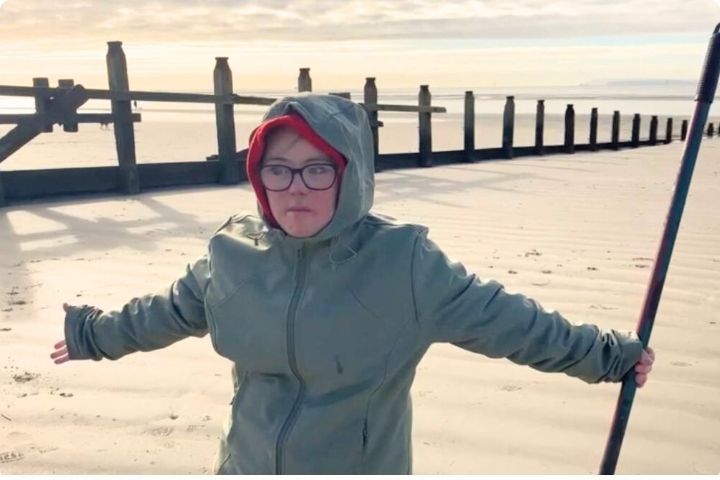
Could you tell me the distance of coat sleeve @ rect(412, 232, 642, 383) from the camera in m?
1.92

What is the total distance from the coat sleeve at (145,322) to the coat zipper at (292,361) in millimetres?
308

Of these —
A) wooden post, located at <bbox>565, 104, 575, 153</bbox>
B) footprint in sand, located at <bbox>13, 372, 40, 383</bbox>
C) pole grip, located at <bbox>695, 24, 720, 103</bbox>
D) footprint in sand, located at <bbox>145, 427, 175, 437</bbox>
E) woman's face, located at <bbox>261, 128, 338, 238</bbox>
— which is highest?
pole grip, located at <bbox>695, 24, 720, 103</bbox>

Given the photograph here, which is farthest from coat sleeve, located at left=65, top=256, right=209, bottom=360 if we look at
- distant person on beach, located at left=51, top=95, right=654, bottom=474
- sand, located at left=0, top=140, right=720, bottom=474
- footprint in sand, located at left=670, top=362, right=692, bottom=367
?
footprint in sand, located at left=670, top=362, right=692, bottom=367

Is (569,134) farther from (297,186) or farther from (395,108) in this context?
(297,186)

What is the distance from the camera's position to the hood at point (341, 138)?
1.90 meters

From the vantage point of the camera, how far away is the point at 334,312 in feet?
6.24

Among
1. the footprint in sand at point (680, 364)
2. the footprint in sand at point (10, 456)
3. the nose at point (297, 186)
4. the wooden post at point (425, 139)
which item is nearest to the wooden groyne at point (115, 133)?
the wooden post at point (425, 139)

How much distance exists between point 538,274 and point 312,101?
10.7 feet

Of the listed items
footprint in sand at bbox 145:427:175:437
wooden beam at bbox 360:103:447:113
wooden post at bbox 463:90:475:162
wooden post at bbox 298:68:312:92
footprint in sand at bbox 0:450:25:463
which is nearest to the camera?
footprint in sand at bbox 0:450:25:463

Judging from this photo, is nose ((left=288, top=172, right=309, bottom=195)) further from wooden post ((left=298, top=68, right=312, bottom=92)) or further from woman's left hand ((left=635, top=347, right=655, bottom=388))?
wooden post ((left=298, top=68, right=312, bottom=92))

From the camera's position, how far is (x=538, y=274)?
4.89m

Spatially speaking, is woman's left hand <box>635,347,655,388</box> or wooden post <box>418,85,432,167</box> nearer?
woman's left hand <box>635,347,655,388</box>

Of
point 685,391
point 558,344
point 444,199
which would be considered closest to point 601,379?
point 558,344

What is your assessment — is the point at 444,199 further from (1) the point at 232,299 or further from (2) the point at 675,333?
(1) the point at 232,299
